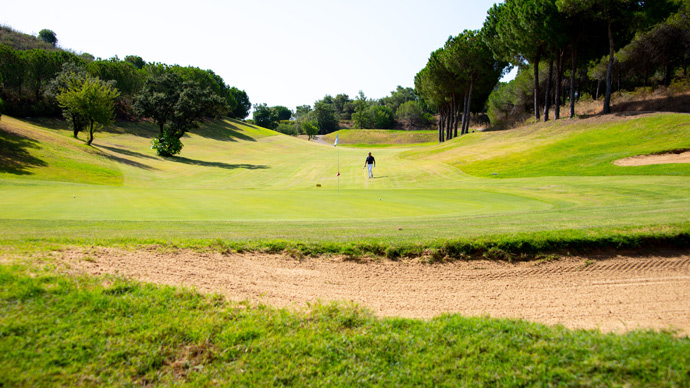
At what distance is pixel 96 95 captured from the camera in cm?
5106

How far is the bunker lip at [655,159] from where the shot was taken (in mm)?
26641

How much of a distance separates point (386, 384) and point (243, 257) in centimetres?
516

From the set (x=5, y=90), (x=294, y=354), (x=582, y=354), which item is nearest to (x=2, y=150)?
(x=5, y=90)

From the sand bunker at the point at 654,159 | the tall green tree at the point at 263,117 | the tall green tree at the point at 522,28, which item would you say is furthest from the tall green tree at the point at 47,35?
the sand bunker at the point at 654,159

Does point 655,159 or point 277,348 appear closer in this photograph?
point 277,348

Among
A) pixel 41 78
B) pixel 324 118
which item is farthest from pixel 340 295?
pixel 324 118

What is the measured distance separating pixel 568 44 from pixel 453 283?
48.0 m

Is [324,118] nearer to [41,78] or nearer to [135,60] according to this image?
[135,60]

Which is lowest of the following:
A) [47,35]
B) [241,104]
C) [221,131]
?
[221,131]

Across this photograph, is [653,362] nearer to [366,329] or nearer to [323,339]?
[366,329]

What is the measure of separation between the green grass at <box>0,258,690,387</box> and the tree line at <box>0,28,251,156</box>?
5580 centimetres

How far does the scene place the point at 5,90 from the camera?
6956cm

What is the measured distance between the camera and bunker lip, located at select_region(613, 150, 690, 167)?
26641 mm

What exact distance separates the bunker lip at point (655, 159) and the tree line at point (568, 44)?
1459 cm
